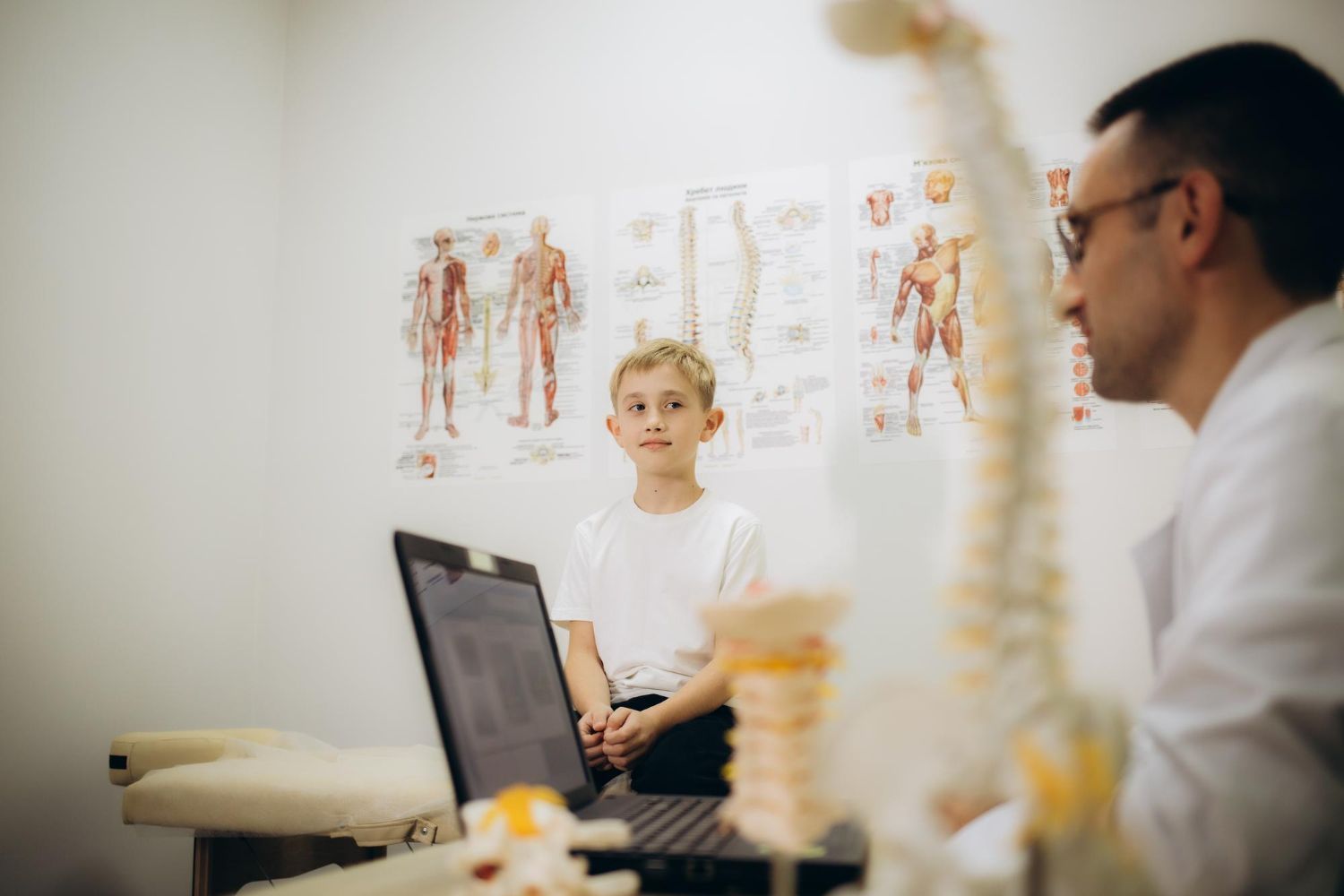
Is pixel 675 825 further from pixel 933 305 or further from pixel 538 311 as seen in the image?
pixel 538 311

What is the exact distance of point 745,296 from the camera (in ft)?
7.71

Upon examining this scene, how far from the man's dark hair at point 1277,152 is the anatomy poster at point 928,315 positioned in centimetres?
126

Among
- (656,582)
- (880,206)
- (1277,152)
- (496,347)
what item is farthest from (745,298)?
(1277,152)

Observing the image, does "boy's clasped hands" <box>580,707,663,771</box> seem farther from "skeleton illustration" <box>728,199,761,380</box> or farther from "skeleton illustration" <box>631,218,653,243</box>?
"skeleton illustration" <box>631,218,653,243</box>

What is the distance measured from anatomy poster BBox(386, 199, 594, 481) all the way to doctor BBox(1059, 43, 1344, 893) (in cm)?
164

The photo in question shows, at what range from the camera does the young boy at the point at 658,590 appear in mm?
1524

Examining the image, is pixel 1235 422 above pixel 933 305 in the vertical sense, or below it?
below

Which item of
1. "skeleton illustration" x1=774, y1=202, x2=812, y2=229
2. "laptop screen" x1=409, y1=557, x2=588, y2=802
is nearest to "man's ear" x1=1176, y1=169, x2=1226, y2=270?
"laptop screen" x1=409, y1=557, x2=588, y2=802

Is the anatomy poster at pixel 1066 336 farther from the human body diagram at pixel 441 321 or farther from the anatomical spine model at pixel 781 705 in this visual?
the anatomical spine model at pixel 781 705

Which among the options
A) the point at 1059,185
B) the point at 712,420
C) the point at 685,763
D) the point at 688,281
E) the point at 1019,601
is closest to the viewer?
the point at 1019,601

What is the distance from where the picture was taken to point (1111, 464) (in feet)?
6.81

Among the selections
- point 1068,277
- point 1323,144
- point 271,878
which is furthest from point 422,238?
point 1323,144

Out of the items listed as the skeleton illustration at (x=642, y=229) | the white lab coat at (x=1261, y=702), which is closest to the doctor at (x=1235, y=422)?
the white lab coat at (x=1261, y=702)

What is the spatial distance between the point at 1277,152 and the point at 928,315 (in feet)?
4.63
